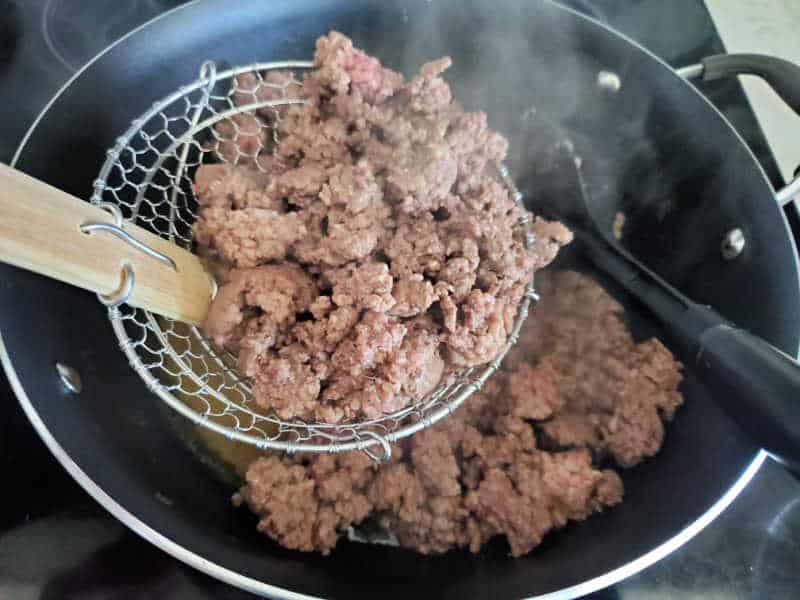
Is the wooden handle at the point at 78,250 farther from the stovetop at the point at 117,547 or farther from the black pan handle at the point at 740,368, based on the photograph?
the black pan handle at the point at 740,368

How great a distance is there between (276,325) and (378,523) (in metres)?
0.42

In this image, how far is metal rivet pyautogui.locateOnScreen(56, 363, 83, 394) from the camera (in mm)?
926

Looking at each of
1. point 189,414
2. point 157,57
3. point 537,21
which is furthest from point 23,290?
point 537,21

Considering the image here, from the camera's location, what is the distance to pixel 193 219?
120 centimetres

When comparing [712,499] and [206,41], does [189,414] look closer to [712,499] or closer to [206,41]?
[206,41]

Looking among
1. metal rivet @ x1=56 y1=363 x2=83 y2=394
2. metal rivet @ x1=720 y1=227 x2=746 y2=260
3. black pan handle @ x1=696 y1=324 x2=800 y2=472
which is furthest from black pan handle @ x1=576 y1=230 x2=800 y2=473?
metal rivet @ x1=56 y1=363 x2=83 y2=394

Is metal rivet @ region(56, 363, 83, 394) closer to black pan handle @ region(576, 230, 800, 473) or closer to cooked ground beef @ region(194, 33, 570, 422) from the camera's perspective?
cooked ground beef @ region(194, 33, 570, 422)

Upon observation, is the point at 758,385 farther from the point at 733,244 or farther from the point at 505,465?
the point at 505,465

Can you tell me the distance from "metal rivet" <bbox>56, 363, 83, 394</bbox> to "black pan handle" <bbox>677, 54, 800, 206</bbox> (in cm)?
118

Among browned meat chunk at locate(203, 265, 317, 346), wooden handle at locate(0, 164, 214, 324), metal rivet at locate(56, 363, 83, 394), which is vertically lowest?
metal rivet at locate(56, 363, 83, 394)

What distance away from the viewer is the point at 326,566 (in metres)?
0.95

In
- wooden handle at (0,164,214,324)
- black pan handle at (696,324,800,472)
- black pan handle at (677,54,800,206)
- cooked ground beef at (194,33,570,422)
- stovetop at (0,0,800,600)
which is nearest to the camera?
wooden handle at (0,164,214,324)

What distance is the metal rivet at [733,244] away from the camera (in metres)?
1.05

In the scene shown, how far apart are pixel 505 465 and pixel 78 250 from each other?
2.49ft
